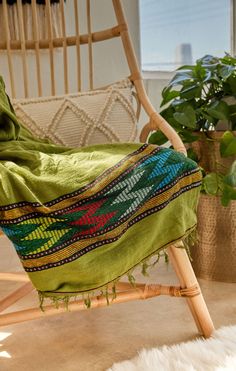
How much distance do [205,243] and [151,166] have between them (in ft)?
1.89

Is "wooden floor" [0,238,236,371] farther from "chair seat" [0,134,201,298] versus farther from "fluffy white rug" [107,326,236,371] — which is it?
"chair seat" [0,134,201,298]

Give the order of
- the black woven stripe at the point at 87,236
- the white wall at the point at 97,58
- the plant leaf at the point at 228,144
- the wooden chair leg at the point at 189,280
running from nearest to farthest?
the black woven stripe at the point at 87,236, the wooden chair leg at the point at 189,280, the plant leaf at the point at 228,144, the white wall at the point at 97,58

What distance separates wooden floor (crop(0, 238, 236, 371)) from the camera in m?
1.09

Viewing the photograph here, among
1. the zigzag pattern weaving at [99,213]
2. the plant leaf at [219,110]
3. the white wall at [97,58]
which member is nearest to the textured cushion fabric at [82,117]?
the plant leaf at [219,110]

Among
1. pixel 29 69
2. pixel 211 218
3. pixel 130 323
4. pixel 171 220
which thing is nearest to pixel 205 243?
pixel 211 218

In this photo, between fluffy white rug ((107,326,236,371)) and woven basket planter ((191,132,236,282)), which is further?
woven basket planter ((191,132,236,282))

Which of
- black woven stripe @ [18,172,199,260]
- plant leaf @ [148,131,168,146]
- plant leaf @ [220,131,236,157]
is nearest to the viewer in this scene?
black woven stripe @ [18,172,199,260]

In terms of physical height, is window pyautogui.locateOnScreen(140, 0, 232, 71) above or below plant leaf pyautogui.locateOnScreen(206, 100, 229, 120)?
above

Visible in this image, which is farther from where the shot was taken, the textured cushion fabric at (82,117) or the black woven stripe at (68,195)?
the textured cushion fabric at (82,117)

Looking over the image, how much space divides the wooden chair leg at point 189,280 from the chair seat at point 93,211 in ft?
0.25

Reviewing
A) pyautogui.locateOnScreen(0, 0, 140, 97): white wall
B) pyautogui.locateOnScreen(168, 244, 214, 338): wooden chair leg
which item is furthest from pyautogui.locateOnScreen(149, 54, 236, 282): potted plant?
pyautogui.locateOnScreen(0, 0, 140, 97): white wall

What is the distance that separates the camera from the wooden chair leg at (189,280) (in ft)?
3.45

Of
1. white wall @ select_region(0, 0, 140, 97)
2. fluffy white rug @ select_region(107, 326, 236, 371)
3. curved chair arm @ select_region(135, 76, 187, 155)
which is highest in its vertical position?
white wall @ select_region(0, 0, 140, 97)

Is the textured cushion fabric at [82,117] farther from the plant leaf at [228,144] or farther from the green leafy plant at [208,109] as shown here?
the plant leaf at [228,144]
